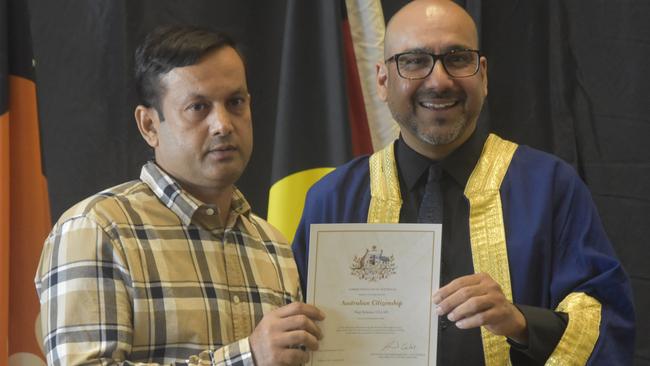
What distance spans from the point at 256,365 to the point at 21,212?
1.35 meters

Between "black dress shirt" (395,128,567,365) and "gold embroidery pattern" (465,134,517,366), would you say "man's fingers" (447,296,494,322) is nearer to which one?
"black dress shirt" (395,128,567,365)

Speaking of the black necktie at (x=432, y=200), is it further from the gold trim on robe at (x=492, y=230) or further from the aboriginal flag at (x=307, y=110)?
the aboriginal flag at (x=307, y=110)

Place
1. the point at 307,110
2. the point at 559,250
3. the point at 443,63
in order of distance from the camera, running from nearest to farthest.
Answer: the point at 559,250, the point at 443,63, the point at 307,110

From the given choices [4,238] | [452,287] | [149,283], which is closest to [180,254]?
[149,283]

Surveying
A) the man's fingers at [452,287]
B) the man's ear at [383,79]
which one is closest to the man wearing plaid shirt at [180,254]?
the man's fingers at [452,287]

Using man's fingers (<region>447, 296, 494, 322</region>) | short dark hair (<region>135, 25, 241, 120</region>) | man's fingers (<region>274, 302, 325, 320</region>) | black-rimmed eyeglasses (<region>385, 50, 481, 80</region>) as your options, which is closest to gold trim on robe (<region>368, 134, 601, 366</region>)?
black-rimmed eyeglasses (<region>385, 50, 481, 80</region>)

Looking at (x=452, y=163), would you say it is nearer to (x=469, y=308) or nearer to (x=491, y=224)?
(x=491, y=224)

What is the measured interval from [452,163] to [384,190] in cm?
18

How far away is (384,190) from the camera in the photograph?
95.3 inches

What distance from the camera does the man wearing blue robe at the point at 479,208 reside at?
2.15 m

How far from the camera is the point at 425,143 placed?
2.42 metres

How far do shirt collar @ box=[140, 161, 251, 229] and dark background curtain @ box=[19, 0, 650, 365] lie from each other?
4.46 ft

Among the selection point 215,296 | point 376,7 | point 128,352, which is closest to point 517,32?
point 376,7

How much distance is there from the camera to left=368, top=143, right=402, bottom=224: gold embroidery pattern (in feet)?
7.79
